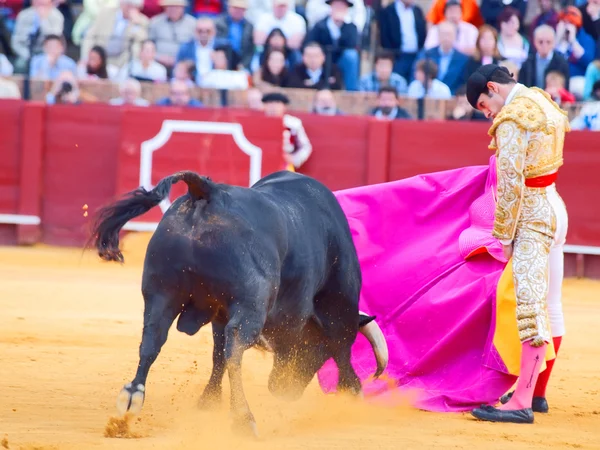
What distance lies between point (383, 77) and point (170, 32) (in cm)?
218

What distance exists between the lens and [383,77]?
9664 millimetres

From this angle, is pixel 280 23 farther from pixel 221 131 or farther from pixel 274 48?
pixel 221 131

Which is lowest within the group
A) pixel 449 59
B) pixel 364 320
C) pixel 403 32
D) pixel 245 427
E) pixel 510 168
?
pixel 245 427

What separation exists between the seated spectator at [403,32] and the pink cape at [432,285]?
502 cm

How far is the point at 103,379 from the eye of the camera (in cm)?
470

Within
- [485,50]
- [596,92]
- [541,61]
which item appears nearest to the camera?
[596,92]

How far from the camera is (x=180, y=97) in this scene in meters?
9.52

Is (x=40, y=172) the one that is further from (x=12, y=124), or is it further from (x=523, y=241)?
(x=523, y=241)

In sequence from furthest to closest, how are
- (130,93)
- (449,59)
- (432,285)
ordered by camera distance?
(130,93), (449,59), (432,285)

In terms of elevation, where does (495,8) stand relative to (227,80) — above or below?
above

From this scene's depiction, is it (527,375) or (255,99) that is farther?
(255,99)

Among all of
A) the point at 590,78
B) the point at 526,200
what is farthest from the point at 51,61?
the point at 526,200

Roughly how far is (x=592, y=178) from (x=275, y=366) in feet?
16.5

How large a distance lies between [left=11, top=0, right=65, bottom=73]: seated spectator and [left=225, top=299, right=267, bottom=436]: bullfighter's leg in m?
7.65
